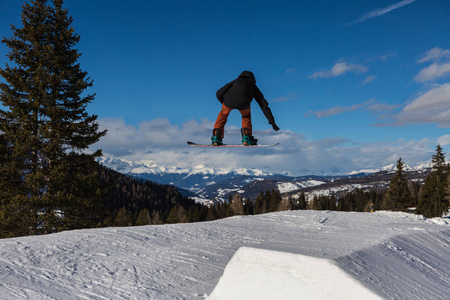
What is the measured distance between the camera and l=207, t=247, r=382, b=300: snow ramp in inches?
155

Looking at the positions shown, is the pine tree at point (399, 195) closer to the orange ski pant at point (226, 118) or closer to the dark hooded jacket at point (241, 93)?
the orange ski pant at point (226, 118)

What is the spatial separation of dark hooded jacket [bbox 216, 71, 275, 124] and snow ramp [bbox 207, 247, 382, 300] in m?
3.05

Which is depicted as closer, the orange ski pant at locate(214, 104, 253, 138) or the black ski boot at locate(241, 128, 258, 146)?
the orange ski pant at locate(214, 104, 253, 138)

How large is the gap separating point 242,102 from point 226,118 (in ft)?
2.95

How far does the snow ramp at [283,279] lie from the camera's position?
3932 millimetres

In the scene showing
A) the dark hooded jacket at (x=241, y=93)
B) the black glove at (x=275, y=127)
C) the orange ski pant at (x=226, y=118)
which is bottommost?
the black glove at (x=275, y=127)

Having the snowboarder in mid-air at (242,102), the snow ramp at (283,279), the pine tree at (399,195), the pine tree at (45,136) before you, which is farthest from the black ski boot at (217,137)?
the pine tree at (399,195)

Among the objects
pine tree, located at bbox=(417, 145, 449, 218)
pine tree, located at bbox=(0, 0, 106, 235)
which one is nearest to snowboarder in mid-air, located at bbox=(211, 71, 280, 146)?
pine tree, located at bbox=(0, 0, 106, 235)

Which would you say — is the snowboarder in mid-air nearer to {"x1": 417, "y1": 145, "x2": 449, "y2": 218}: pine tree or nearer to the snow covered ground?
the snow covered ground

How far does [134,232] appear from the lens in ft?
26.9

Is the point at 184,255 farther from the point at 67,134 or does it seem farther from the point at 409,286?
the point at 67,134

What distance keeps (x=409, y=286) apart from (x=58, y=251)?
21.3 ft

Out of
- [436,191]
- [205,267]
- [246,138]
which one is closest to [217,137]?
[246,138]

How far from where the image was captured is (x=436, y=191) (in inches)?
1777
